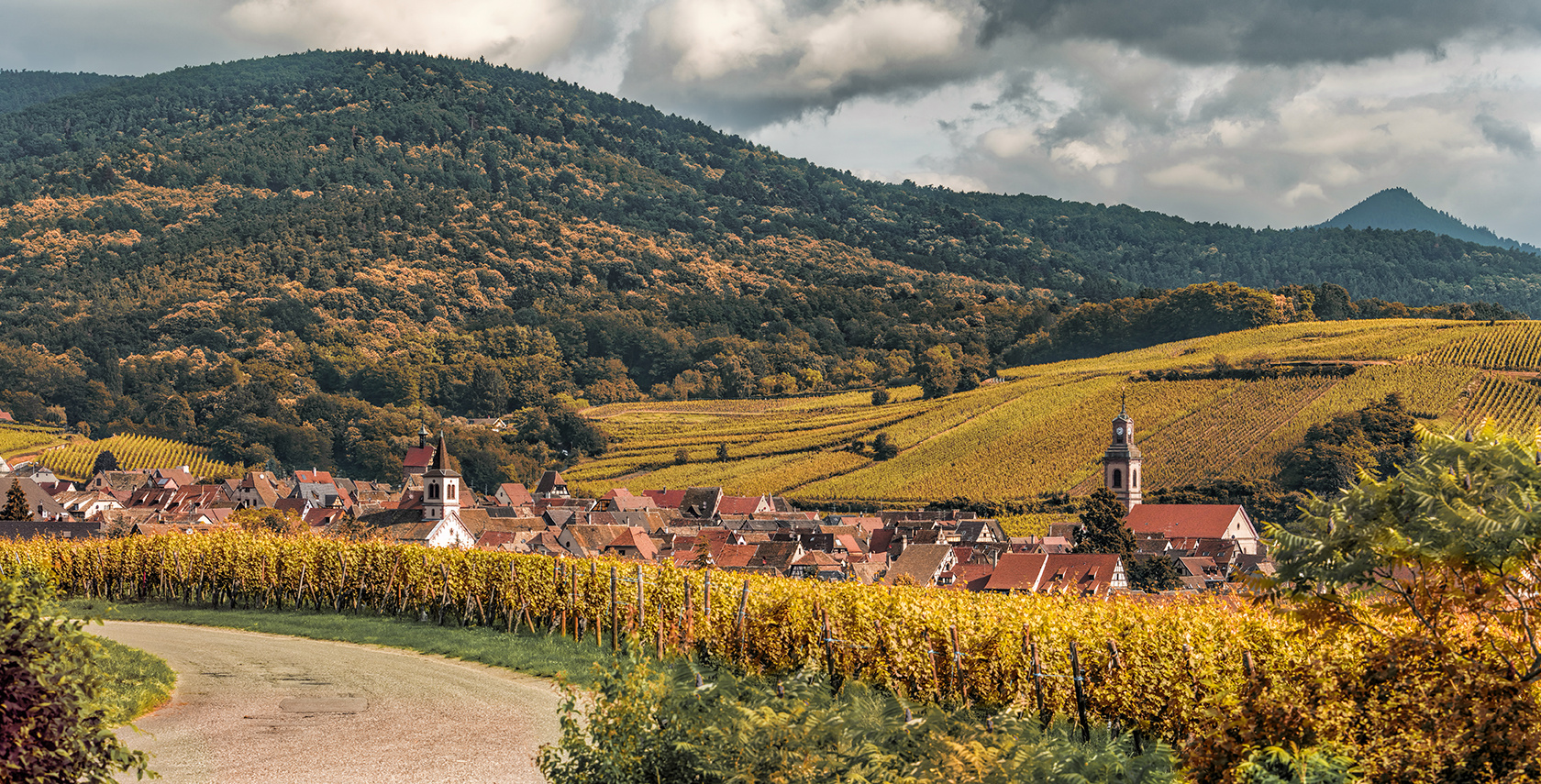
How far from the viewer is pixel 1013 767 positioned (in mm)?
6805

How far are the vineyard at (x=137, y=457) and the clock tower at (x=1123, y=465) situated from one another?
273 feet

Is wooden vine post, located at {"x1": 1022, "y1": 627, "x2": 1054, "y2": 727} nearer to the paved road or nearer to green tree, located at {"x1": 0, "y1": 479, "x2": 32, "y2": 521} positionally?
the paved road

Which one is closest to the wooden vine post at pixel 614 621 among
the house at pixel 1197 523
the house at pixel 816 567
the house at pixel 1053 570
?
the house at pixel 1053 570

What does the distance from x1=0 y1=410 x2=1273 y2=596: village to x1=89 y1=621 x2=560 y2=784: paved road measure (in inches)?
996

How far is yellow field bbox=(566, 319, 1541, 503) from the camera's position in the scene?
90.9m

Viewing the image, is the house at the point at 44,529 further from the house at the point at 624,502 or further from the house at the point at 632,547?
the house at the point at 624,502

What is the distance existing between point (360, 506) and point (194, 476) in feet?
117

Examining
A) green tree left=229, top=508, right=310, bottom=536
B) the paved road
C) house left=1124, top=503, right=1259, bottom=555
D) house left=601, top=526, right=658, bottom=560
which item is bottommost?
house left=1124, top=503, right=1259, bottom=555

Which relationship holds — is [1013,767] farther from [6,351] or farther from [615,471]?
[6,351]

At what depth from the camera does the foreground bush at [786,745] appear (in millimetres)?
7004

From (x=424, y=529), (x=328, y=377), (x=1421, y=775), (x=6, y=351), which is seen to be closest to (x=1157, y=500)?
(x=424, y=529)

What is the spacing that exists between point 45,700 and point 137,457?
130 m

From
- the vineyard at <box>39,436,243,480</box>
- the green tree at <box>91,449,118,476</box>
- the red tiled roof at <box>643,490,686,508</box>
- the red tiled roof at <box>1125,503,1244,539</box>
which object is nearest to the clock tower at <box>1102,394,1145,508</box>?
the red tiled roof at <box>1125,503,1244,539</box>

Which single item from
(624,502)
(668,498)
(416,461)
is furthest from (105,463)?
(668,498)
